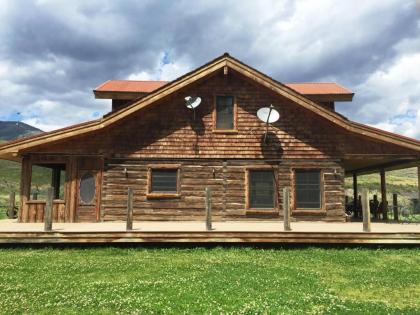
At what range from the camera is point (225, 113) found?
57.4 ft

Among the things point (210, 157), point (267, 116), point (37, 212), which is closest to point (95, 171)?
point (37, 212)

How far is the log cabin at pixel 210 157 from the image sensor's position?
1678 centimetres

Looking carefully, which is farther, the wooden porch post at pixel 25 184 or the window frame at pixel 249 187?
the window frame at pixel 249 187

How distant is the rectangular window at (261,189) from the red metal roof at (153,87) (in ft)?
20.6

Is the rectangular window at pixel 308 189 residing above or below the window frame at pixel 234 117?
below

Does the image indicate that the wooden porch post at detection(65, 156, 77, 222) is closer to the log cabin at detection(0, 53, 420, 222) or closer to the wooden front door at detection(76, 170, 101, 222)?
the log cabin at detection(0, 53, 420, 222)

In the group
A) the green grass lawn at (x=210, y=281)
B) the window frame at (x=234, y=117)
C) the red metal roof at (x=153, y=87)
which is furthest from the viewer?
the red metal roof at (x=153, y=87)

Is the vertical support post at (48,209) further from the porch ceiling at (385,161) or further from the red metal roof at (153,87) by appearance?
the porch ceiling at (385,161)

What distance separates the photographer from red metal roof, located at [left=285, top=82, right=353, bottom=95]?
2119 centimetres

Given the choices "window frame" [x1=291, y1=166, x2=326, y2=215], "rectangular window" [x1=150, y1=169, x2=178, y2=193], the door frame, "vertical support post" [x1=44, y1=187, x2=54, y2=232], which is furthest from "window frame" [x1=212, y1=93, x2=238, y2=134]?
"vertical support post" [x1=44, y1=187, x2=54, y2=232]

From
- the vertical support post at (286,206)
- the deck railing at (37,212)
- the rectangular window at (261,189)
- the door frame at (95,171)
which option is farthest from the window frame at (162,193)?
the vertical support post at (286,206)

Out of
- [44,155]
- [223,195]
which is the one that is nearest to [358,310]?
[223,195]

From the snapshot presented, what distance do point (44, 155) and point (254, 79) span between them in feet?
31.6

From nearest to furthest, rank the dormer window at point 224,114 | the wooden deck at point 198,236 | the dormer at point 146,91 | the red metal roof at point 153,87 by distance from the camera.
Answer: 1. the wooden deck at point 198,236
2. the dormer window at point 224,114
3. the dormer at point 146,91
4. the red metal roof at point 153,87
